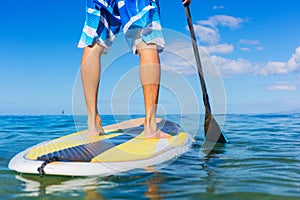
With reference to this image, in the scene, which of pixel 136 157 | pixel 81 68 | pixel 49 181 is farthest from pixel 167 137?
pixel 49 181

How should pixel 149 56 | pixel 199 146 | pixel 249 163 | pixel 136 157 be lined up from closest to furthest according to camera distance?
pixel 136 157 → pixel 249 163 → pixel 149 56 → pixel 199 146

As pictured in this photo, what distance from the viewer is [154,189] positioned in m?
1.84

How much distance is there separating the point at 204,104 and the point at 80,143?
1.56m

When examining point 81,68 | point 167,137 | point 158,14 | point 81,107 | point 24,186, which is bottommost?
point 24,186

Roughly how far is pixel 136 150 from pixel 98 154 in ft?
0.95

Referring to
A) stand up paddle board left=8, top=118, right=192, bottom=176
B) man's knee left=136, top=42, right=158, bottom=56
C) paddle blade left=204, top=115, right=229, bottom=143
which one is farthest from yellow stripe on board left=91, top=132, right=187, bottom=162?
paddle blade left=204, top=115, right=229, bottom=143

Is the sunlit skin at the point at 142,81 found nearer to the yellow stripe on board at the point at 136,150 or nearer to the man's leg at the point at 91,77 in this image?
the man's leg at the point at 91,77

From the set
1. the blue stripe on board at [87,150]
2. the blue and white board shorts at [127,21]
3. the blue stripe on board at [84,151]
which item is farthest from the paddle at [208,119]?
the blue stripe on board at [84,151]

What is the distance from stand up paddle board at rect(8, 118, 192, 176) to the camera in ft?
6.88

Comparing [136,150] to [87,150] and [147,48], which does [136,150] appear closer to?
[87,150]

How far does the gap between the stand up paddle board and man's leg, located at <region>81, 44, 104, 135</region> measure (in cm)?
22

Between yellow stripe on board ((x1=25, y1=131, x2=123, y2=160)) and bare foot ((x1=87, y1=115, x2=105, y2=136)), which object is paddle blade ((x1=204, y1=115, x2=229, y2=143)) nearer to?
yellow stripe on board ((x1=25, y1=131, x2=123, y2=160))

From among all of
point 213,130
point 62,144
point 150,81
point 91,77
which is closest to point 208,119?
point 213,130

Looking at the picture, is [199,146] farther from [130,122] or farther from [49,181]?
[49,181]
